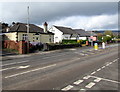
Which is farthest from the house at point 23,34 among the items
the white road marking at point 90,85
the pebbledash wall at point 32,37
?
the white road marking at point 90,85

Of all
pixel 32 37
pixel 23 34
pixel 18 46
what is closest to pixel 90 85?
pixel 18 46

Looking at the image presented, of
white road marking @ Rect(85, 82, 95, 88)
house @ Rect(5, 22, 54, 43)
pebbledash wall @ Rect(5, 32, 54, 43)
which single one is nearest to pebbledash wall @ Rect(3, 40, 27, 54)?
house @ Rect(5, 22, 54, 43)

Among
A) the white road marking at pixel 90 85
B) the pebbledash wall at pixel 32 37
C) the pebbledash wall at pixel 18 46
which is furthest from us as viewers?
the pebbledash wall at pixel 32 37

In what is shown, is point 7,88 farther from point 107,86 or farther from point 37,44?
point 37,44

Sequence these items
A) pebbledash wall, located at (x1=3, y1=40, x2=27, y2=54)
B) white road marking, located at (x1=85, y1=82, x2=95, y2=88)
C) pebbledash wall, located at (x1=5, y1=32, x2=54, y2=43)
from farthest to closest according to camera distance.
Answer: pebbledash wall, located at (x1=5, y1=32, x2=54, y2=43)
pebbledash wall, located at (x1=3, y1=40, x2=27, y2=54)
white road marking, located at (x1=85, y1=82, x2=95, y2=88)

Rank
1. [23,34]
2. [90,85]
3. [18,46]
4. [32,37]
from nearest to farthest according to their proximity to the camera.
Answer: [90,85]
[18,46]
[23,34]
[32,37]

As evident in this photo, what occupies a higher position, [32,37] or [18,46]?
[32,37]

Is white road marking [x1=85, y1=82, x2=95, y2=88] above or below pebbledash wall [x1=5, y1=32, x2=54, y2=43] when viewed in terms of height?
below

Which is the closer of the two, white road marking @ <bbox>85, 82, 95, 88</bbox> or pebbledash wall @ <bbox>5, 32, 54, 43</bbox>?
white road marking @ <bbox>85, 82, 95, 88</bbox>

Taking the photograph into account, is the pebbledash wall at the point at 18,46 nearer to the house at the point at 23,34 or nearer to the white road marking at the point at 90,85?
the house at the point at 23,34

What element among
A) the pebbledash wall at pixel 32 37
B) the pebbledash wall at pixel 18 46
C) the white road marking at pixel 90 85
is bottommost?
the white road marking at pixel 90 85

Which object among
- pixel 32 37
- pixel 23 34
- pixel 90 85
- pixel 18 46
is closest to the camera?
pixel 90 85

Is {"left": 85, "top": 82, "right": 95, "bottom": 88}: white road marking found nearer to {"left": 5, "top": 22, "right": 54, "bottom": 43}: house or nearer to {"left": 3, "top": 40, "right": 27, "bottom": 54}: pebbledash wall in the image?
{"left": 3, "top": 40, "right": 27, "bottom": 54}: pebbledash wall

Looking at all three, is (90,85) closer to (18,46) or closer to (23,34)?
(18,46)
